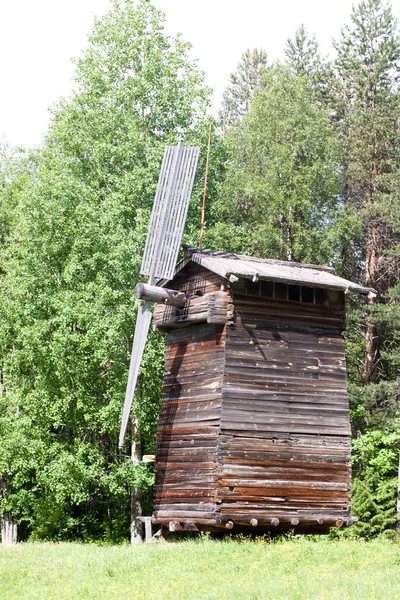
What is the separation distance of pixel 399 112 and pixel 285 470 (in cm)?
1838

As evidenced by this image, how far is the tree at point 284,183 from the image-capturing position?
→ 106 ft

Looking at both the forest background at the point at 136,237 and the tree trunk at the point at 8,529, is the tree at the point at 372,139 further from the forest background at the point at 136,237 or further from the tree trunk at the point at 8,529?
the tree trunk at the point at 8,529

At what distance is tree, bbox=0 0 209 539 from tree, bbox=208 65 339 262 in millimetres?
3842

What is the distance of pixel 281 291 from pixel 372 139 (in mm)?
14531

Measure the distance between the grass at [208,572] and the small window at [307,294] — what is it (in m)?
5.79

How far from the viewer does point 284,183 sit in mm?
33594

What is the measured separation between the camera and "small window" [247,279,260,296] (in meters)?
20.2

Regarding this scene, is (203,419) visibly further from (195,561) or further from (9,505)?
(9,505)

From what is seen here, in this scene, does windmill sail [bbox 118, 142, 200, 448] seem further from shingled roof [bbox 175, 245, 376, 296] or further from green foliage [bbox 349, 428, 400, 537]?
green foliage [bbox 349, 428, 400, 537]

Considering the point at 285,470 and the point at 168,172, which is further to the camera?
the point at 168,172


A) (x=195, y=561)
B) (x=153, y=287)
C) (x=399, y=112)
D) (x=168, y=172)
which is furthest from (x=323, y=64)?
(x=195, y=561)

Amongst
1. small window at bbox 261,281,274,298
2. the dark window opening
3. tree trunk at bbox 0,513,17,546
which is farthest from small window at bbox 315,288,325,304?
tree trunk at bbox 0,513,17,546

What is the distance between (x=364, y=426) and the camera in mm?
31359

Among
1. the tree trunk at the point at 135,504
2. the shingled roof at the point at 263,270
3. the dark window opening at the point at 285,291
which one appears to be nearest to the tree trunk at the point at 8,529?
the tree trunk at the point at 135,504
